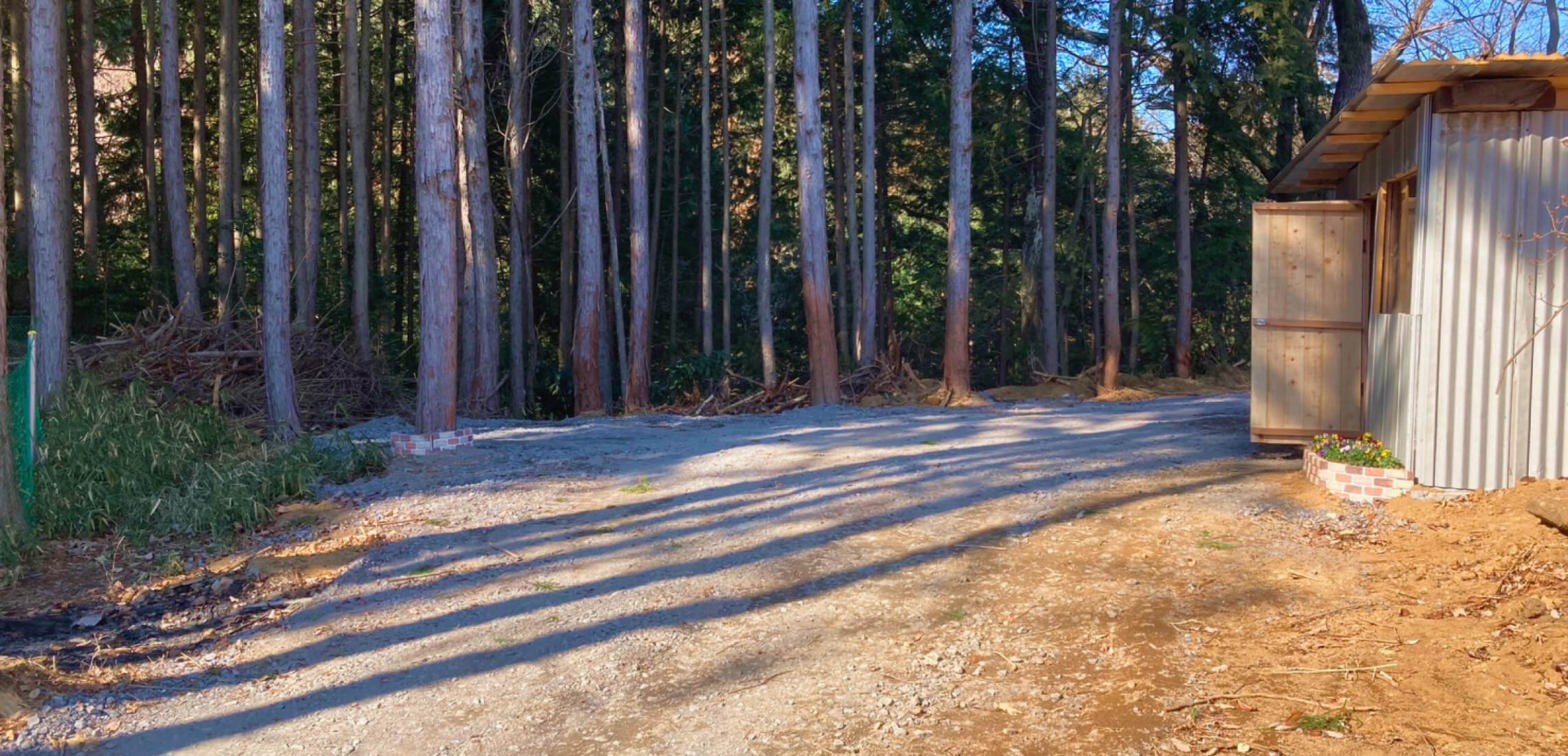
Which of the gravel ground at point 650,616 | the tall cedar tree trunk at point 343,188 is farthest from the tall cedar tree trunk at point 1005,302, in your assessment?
the gravel ground at point 650,616

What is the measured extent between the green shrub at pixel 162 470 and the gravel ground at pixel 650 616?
68 cm

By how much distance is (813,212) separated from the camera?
18.2m

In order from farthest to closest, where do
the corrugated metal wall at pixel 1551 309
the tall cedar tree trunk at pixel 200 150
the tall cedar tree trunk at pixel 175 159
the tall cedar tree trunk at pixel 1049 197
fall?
1. the tall cedar tree trunk at pixel 1049 197
2. the tall cedar tree trunk at pixel 200 150
3. the tall cedar tree trunk at pixel 175 159
4. the corrugated metal wall at pixel 1551 309

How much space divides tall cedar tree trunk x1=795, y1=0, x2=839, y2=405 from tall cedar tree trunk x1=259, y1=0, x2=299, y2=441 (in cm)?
723

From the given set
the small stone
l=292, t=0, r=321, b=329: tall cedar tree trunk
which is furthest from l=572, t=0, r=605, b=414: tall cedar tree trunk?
the small stone

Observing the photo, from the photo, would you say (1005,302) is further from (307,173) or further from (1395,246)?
(1395,246)

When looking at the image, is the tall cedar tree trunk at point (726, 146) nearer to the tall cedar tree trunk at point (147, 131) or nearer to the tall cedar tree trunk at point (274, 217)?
the tall cedar tree trunk at point (147, 131)

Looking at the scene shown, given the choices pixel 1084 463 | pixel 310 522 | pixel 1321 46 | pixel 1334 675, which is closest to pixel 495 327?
pixel 310 522

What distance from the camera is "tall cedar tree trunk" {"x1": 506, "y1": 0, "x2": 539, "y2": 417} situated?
21469 millimetres

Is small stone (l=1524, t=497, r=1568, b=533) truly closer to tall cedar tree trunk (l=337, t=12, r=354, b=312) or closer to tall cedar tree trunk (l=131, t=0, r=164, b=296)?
tall cedar tree trunk (l=337, t=12, r=354, b=312)

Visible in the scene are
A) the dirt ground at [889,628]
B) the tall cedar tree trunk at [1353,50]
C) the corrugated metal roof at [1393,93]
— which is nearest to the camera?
the dirt ground at [889,628]

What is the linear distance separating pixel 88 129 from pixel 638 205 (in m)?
11.4

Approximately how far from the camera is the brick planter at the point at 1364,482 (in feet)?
26.4

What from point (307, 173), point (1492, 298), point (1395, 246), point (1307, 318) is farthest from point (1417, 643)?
point (307, 173)
